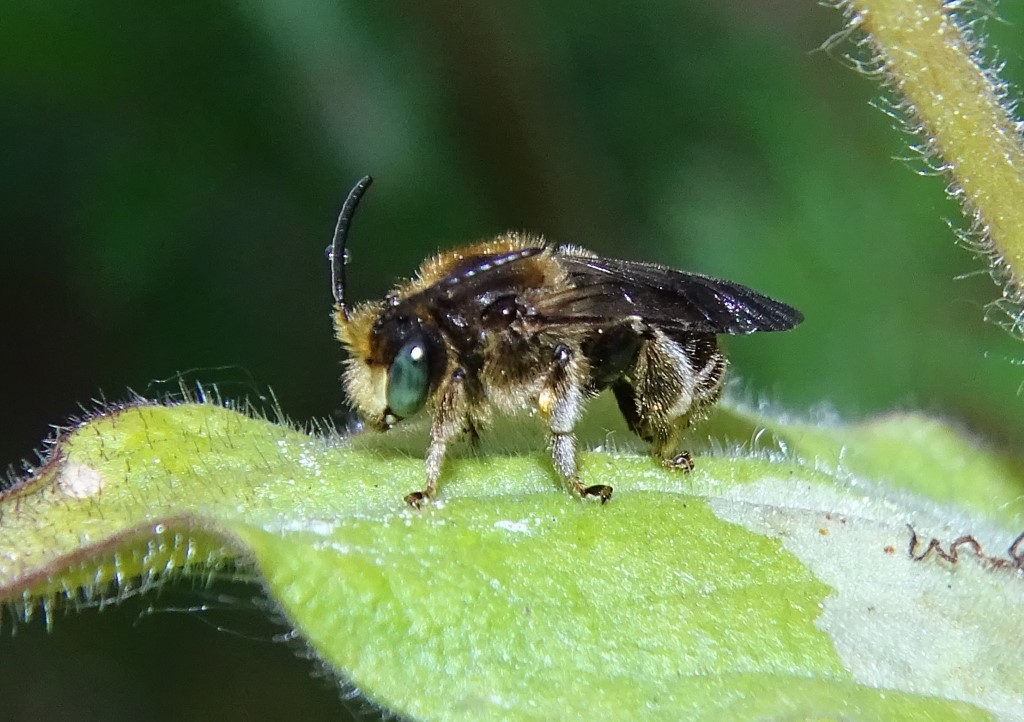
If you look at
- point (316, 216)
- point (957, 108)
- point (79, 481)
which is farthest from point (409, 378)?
point (316, 216)

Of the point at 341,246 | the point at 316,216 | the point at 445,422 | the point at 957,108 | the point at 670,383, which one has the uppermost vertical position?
the point at 957,108

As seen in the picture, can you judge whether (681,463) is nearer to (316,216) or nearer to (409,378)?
(409,378)

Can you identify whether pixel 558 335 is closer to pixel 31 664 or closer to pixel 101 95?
pixel 101 95

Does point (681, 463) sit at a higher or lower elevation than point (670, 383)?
lower

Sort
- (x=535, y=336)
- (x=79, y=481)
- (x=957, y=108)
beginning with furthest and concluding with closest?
(x=535, y=336), (x=957, y=108), (x=79, y=481)

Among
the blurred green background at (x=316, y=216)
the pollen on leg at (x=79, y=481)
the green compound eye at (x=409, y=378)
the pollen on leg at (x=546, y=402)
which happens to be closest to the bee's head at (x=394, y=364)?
the green compound eye at (x=409, y=378)

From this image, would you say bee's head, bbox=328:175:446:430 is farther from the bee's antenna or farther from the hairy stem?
the hairy stem

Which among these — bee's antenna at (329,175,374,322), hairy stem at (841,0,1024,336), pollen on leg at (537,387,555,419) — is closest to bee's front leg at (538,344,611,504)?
pollen on leg at (537,387,555,419)

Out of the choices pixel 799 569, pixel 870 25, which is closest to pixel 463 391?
pixel 799 569
